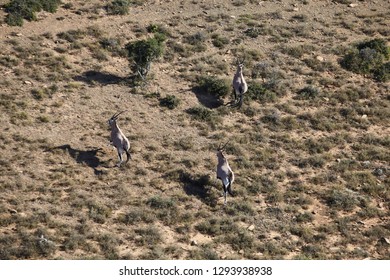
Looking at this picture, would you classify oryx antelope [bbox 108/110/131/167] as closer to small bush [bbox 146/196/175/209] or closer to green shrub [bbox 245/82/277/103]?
small bush [bbox 146/196/175/209]

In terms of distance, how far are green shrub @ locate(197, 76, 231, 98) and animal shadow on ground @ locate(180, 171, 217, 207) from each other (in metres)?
6.54

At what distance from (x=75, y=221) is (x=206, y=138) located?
7870 millimetres

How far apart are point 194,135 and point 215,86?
3.87 metres

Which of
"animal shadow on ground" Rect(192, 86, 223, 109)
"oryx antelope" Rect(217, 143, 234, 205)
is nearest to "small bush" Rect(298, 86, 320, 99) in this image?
"animal shadow on ground" Rect(192, 86, 223, 109)

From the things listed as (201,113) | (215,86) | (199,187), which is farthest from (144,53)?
(199,187)

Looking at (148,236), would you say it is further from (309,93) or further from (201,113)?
(309,93)

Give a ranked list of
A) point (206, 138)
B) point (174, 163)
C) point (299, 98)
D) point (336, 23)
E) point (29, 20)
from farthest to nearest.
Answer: point (336, 23) < point (29, 20) < point (299, 98) < point (206, 138) < point (174, 163)

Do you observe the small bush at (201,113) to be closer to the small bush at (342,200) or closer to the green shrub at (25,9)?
the small bush at (342,200)

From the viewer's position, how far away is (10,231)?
895 inches

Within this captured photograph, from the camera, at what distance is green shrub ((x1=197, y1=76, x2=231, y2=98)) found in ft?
103

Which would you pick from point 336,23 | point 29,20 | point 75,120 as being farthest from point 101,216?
point 336,23

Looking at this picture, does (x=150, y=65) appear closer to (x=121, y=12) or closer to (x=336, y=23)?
(x=121, y=12)

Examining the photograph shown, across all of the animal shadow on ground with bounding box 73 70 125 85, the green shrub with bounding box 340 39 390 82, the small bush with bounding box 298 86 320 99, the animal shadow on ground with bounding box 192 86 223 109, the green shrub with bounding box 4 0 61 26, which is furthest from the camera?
the green shrub with bounding box 4 0 61 26

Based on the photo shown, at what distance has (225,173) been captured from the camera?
24.8 meters
